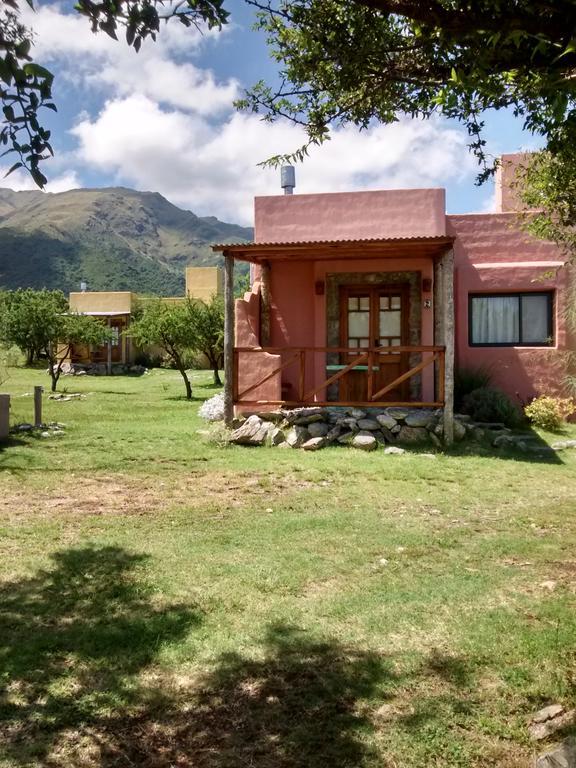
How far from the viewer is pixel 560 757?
99.0 inches

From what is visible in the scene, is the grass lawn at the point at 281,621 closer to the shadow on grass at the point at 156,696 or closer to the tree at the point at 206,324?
the shadow on grass at the point at 156,696

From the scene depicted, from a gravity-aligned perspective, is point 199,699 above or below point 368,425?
below

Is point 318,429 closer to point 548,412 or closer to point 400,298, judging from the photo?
point 400,298

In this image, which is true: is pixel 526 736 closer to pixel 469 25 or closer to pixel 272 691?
pixel 272 691

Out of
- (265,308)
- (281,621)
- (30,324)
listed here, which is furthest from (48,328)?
(281,621)

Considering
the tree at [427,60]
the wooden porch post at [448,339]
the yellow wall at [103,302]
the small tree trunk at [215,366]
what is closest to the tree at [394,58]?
the tree at [427,60]

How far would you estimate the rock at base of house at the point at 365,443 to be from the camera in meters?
10.4

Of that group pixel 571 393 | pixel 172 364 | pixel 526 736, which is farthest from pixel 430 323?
pixel 172 364

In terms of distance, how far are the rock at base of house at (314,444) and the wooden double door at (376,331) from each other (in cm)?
256

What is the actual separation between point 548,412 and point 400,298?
11.8 feet

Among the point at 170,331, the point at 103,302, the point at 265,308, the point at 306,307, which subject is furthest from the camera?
the point at 103,302

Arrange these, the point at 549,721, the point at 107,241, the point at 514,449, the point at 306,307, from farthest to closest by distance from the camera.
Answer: the point at 107,241 < the point at 306,307 < the point at 514,449 < the point at 549,721

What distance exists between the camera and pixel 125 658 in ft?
11.7

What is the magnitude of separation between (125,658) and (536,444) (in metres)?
8.92
